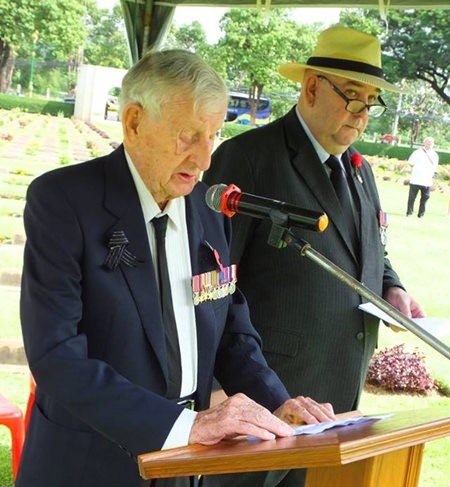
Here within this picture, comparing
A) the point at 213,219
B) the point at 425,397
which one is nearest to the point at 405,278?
the point at 425,397

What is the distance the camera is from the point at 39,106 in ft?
30.2

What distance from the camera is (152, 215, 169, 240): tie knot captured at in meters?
1.83

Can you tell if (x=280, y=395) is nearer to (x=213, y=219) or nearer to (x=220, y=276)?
(x=220, y=276)

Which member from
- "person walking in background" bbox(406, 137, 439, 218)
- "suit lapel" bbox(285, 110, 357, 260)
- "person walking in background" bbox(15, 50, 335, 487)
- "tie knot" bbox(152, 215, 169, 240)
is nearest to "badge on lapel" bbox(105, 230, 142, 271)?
"person walking in background" bbox(15, 50, 335, 487)

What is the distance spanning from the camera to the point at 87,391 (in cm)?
158

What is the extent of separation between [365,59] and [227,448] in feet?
6.87

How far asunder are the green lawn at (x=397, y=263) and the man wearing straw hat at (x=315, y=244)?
2.15 m

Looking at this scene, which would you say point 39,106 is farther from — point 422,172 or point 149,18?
point 422,172

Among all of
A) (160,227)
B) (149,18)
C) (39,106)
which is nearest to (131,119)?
(160,227)

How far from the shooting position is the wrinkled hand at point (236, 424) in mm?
1460

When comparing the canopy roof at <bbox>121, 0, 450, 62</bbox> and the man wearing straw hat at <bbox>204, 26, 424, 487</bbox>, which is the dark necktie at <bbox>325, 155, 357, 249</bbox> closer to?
the man wearing straw hat at <bbox>204, 26, 424, 487</bbox>

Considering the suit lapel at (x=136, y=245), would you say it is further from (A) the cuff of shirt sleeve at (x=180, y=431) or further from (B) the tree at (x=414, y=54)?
(B) the tree at (x=414, y=54)

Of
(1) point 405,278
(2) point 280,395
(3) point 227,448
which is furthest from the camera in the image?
(1) point 405,278

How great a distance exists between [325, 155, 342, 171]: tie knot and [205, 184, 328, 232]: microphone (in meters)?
1.40
